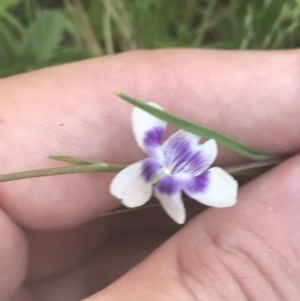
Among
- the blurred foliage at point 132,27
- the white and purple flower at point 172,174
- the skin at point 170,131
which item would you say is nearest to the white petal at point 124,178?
the white and purple flower at point 172,174

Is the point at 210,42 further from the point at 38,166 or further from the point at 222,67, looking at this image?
the point at 38,166

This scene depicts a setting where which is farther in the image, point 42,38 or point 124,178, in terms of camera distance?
point 42,38

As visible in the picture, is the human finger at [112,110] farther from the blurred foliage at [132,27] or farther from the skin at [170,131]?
the blurred foliage at [132,27]

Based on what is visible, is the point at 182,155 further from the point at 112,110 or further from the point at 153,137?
the point at 112,110

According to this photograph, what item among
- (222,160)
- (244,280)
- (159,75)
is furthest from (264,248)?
(159,75)

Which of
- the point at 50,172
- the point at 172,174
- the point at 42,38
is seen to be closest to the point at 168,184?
the point at 172,174

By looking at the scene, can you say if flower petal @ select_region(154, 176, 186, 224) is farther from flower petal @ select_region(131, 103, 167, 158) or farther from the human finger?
the human finger

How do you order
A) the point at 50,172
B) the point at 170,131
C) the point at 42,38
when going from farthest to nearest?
1. the point at 42,38
2. the point at 170,131
3. the point at 50,172

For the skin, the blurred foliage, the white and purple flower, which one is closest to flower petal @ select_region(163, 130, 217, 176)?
the white and purple flower
